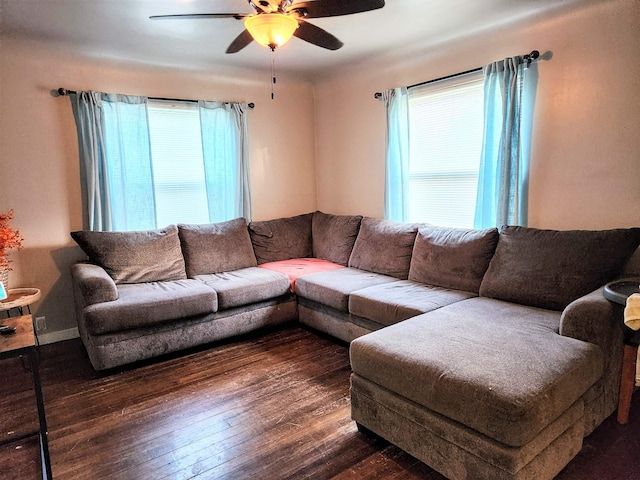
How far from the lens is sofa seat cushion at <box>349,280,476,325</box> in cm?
257

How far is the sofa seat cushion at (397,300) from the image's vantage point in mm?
2574

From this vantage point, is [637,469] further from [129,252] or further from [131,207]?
[131,207]

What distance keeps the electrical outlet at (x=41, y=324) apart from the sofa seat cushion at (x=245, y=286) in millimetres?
1247

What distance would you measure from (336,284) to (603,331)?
5.83 ft

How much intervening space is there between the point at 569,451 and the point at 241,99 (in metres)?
3.88

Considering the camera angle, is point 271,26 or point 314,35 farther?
point 314,35

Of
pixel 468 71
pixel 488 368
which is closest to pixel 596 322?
pixel 488 368

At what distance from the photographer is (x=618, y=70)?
2.42 meters

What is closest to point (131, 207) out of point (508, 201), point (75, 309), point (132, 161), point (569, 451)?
point (132, 161)

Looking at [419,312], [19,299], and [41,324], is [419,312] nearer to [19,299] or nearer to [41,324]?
[19,299]

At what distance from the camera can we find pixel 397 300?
269 centimetres

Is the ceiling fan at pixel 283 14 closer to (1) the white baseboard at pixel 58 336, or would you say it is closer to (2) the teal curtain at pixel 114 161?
(2) the teal curtain at pixel 114 161

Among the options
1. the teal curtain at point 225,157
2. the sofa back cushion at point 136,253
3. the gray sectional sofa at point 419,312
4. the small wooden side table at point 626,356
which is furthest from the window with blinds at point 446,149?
the sofa back cushion at point 136,253

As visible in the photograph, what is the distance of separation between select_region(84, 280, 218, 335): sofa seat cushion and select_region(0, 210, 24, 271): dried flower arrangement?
0.73 m
